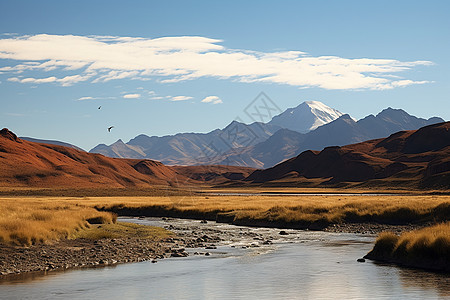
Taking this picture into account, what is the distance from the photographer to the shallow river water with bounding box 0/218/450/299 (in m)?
23.9

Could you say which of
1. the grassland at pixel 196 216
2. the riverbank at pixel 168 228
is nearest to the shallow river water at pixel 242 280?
the riverbank at pixel 168 228

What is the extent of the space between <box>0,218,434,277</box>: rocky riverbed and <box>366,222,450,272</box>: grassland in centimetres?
1103

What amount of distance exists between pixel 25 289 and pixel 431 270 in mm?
20595

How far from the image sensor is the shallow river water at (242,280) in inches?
939

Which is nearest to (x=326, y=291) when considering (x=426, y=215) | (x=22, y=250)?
(x=22, y=250)

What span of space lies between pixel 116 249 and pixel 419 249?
765 inches

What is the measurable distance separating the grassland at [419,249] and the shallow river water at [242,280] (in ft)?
3.73

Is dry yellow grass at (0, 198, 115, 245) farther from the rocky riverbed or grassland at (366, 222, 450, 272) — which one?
grassland at (366, 222, 450, 272)

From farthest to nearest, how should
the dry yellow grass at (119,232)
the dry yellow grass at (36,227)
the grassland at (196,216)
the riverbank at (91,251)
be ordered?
the dry yellow grass at (119,232), the grassland at (196,216), the dry yellow grass at (36,227), the riverbank at (91,251)

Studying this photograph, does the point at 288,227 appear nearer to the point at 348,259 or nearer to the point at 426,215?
the point at 426,215

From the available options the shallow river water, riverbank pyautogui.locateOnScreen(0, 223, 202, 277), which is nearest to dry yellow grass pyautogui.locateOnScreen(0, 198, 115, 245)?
riverbank pyautogui.locateOnScreen(0, 223, 202, 277)

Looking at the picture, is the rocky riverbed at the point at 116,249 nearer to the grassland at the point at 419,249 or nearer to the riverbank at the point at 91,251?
the riverbank at the point at 91,251

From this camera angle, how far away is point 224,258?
35375 millimetres

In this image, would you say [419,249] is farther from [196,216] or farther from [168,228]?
[196,216]
